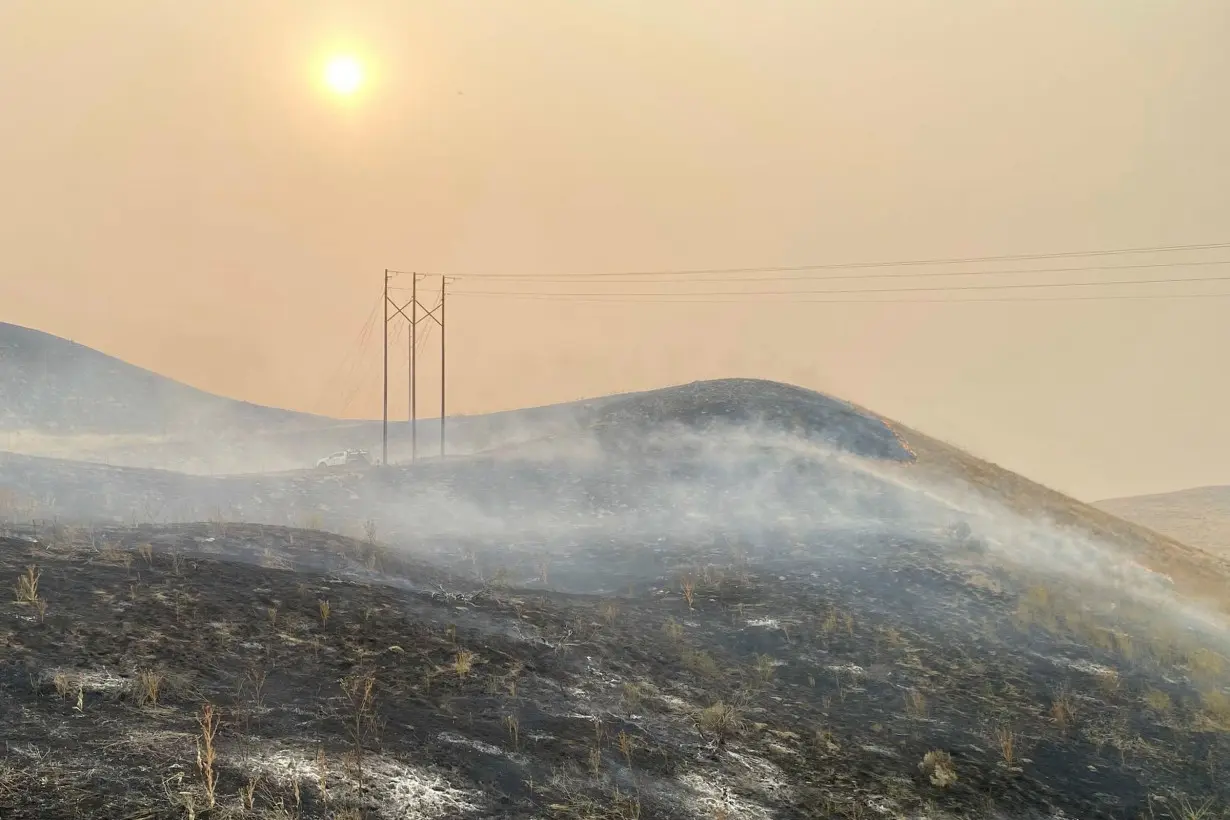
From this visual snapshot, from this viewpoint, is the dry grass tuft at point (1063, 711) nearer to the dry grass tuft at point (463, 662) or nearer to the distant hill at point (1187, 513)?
the dry grass tuft at point (463, 662)

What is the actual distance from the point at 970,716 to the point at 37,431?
2758 inches

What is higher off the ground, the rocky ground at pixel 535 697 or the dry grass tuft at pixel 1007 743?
the rocky ground at pixel 535 697

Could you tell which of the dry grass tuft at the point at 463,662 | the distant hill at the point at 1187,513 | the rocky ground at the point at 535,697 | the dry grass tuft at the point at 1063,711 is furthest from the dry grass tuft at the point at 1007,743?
the distant hill at the point at 1187,513

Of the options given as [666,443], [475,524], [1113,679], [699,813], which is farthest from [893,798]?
[666,443]

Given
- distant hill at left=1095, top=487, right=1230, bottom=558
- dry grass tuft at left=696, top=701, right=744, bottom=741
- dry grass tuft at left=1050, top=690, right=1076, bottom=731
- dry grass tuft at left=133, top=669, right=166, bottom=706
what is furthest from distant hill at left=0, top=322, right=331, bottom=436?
distant hill at left=1095, top=487, right=1230, bottom=558

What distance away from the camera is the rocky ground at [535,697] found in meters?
8.05

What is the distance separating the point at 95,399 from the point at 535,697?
75537mm

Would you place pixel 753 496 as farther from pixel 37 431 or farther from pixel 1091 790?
pixel 37 431

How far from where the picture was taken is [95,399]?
70875 millimetres

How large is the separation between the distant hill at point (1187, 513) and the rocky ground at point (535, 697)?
60.8 meters

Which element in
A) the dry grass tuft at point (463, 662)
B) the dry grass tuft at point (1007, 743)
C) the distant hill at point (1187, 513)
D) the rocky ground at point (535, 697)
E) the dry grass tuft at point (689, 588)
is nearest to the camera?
the rocky ground at point (535, 697)

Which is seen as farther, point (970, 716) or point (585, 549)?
point (585, 549)

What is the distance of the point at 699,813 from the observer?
877cm

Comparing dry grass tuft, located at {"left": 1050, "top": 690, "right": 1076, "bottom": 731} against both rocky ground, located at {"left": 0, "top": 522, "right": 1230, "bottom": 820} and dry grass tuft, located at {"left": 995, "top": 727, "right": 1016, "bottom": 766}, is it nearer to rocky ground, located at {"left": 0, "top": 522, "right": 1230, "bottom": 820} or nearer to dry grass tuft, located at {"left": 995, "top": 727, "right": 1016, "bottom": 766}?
rocky ground, located at {"left": 0, "top": 522, "right": 1230, "bottom": 820}
